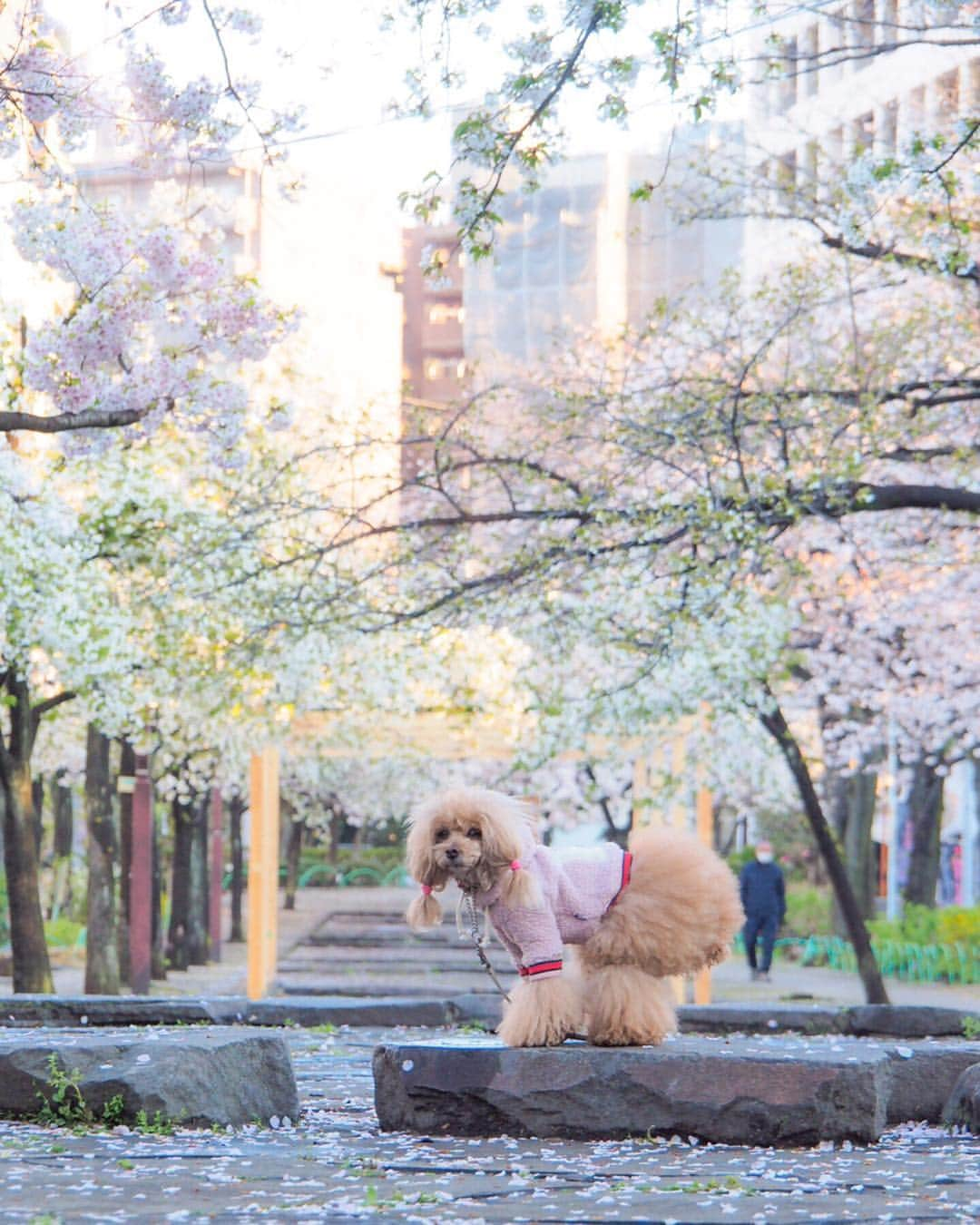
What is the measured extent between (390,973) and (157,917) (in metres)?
3.56

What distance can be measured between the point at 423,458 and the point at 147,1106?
32.7ft

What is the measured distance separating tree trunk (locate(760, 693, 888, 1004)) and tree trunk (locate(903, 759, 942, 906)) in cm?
1296

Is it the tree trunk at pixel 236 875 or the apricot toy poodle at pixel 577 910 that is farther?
the tree trunk at pixel 236 875

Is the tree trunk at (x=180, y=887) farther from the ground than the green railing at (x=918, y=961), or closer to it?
farther from the ground

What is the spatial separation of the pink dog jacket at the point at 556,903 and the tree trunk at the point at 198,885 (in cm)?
2152

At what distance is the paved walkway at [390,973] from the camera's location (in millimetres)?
22688

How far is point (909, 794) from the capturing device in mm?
34094

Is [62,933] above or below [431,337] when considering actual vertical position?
below

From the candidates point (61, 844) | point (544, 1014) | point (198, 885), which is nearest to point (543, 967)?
point (544, 1014)

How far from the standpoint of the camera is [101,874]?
2103cm

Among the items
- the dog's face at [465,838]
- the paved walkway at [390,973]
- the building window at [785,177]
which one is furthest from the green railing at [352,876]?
the dog's face at [465,838]

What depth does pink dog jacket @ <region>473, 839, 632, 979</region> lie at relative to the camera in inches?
287

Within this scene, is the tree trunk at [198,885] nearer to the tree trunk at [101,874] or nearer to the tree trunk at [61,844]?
the tree trunk at [61,844]

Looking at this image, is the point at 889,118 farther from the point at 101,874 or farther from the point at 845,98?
the point at 101,874
